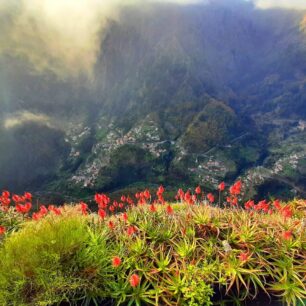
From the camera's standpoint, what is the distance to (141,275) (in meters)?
8.36

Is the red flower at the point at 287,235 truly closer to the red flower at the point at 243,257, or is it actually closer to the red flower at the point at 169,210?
the red flower at the point at 243,257

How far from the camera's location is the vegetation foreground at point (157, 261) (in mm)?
7762

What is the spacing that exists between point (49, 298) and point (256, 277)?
4380mm

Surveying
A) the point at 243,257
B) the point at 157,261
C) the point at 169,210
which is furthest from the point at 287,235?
the point at 157,261

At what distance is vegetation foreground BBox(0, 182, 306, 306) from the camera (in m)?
7.76

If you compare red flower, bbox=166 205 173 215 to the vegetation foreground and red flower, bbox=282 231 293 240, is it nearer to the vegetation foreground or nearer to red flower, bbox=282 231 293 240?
the vegetation foreground

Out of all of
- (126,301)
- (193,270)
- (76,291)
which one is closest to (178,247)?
(193,270)

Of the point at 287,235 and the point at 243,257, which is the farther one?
the point at 287,235

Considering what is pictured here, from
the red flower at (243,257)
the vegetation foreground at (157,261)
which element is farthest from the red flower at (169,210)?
the red flower at (243,257)

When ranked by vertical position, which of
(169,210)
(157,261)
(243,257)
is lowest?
(243,257)

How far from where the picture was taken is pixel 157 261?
853 cm

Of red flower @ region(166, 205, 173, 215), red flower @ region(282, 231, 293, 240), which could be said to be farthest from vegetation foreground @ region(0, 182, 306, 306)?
red flower @ region(166, 205, 173, 215)

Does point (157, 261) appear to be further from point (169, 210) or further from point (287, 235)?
point (287, 235)

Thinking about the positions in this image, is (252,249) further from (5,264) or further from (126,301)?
(5,264)
